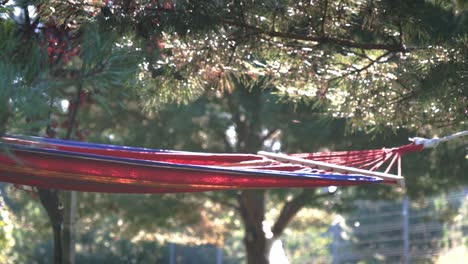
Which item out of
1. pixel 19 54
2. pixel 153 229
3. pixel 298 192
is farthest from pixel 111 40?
pixel 153 229

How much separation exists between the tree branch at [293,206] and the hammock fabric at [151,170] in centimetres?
606

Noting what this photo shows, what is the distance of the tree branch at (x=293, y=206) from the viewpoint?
34.1 ft

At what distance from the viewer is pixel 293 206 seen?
1073 cm

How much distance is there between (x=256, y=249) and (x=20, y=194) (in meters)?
3.32

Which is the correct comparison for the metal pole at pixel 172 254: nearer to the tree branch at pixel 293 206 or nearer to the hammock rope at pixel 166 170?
the tree branch at pixel 293 206

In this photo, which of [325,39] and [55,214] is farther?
[55,214]

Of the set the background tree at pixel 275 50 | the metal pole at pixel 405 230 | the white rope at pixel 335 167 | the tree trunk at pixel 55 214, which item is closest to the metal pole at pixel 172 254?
the metal pole at pixel 405 230

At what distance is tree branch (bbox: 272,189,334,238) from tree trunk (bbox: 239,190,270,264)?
311 millimetres

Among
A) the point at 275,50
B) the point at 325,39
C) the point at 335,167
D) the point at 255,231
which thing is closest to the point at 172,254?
the point at 255,231

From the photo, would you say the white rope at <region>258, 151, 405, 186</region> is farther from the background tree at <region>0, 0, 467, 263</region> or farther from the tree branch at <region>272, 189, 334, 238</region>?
the tree branch at <region>272, 189, 334, 238</region>

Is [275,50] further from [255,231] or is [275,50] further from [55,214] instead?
[255,231]

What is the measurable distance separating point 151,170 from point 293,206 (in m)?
7.03

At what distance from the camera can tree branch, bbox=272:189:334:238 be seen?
34.1 ft

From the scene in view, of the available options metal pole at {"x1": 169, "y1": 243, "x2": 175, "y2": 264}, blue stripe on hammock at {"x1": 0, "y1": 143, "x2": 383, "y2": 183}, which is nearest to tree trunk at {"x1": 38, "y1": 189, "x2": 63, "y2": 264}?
blue stripe on hammock at {"x1": 0, "y1": 143, "x2": 383, "y2": 183}
